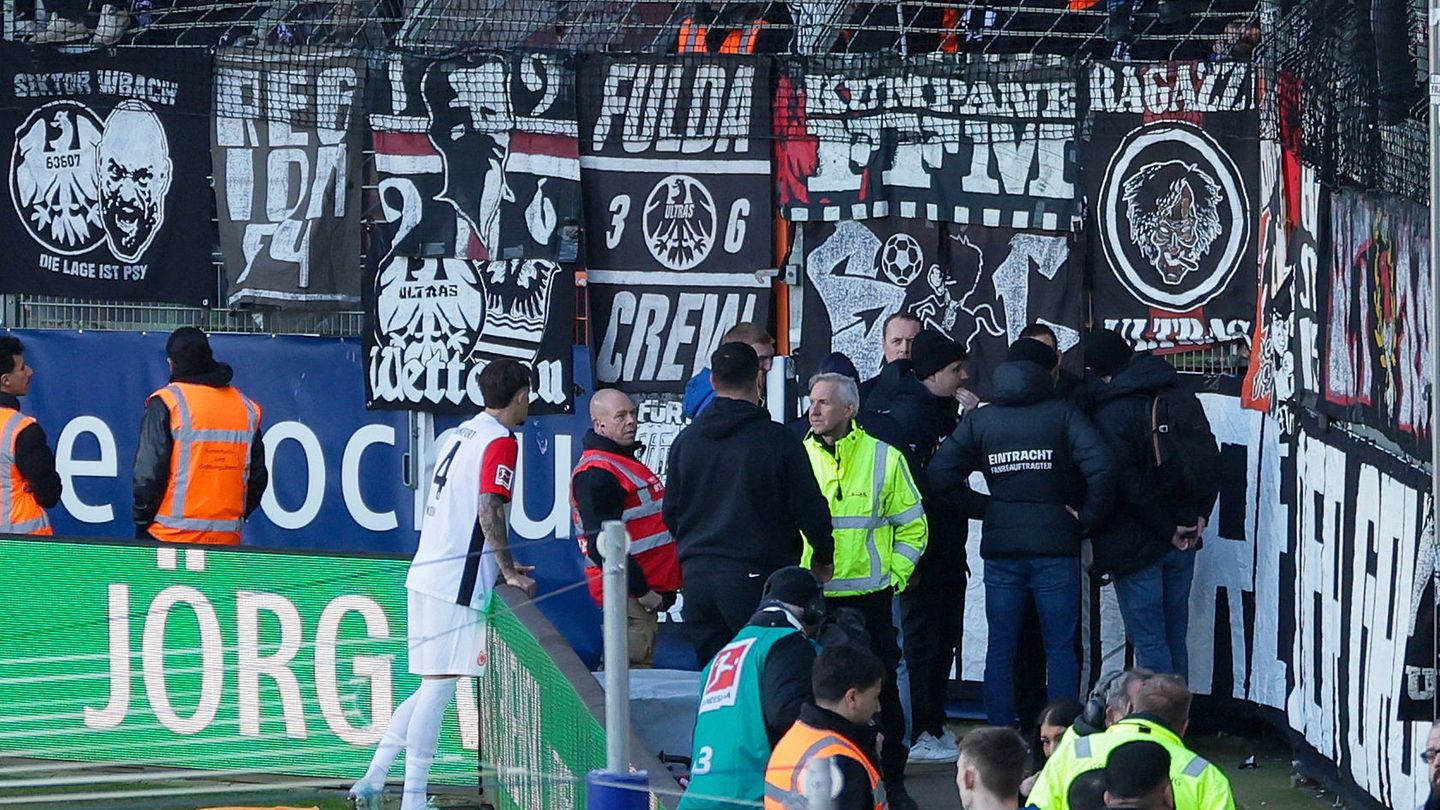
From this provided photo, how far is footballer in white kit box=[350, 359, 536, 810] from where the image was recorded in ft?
27.7

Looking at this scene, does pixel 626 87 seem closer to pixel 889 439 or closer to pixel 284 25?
pixel 284 25

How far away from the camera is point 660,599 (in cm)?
918

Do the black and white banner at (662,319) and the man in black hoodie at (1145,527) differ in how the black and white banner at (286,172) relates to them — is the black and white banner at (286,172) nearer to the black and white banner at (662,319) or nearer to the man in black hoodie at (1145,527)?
the black and white banner at (662,319)

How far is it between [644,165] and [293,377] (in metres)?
2.39

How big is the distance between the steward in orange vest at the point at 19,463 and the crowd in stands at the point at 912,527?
2736 mm

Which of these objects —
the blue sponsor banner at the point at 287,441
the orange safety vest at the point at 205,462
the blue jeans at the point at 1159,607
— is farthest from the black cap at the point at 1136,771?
the blue sponsor banner at the point at 287,441

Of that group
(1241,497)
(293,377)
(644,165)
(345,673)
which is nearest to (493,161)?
(644,165)

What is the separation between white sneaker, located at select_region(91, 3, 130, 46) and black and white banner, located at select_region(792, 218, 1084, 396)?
407 cm

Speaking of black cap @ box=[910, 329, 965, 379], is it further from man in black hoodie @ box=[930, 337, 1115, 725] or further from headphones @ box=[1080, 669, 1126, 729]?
headphones @ box=[1080, 669, 1126, 729]

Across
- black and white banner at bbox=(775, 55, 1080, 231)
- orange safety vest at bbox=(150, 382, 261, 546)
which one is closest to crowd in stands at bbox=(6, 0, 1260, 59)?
black and white banner at bbox=(775, 55, 1080, 231)

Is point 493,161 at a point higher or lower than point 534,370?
higher

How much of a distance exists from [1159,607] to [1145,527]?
41 cm

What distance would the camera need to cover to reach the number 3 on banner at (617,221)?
1173 cm

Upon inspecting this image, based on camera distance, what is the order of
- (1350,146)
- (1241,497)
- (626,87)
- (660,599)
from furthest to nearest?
(626,87) < (1241,497) < (660,599) < (1350,146)
